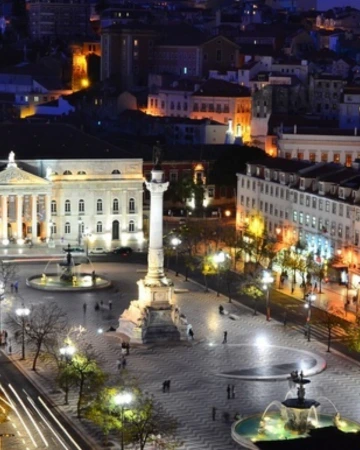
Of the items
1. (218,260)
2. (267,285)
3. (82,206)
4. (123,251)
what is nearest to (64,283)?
(218,260)

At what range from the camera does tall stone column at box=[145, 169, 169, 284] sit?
62.8m

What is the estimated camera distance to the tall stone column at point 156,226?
62.8 m

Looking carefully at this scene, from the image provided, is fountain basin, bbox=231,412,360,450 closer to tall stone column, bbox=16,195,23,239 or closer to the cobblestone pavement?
the cobblestone pavement

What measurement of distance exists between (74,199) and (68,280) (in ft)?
63.8

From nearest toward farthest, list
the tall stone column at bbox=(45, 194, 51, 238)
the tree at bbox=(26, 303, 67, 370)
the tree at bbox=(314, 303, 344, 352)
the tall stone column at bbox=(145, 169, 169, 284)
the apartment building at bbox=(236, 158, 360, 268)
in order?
1. the tree at bbox=(26, 303, 67, 370)
2. the tree at bbox=(314, 303, 344, 352)
3. the tall stone column at bbox=(145, 169, 169, 284)
4. the apartment building at bbox=(236, 158, 360, 268)
5. the tall stone column at bbox=(45, 194, 51, 238)

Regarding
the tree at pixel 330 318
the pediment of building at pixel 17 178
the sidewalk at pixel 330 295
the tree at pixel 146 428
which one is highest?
the pediment of building at pixel 17 178

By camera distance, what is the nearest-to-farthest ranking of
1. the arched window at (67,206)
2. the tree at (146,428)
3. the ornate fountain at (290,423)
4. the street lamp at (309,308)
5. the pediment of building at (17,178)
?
the tree at (146,428) → the ornate fountain at (290,423) → the street lamp at (309,308) → the pediment of building at (17,178) → the arched window at (67,206)

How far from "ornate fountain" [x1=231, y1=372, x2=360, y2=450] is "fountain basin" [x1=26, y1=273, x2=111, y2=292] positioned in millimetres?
27545

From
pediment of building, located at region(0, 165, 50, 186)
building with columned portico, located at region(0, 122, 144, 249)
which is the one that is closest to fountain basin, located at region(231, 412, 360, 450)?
building with columned portico, located at region(0, 122, 144, 249)

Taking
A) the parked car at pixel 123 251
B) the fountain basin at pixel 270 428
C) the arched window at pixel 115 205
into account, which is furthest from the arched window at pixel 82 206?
the fountain basin at pixel 270 428

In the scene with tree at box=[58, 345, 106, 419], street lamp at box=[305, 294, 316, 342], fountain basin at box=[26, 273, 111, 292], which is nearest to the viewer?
tree at box=[58, 345, 106, 419]

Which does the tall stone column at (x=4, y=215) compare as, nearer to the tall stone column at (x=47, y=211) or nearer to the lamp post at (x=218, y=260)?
the tall stone column at (x=47, y=211)

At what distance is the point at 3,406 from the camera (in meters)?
49.1

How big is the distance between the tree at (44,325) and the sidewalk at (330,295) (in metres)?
13.3
